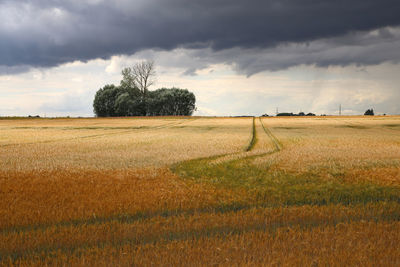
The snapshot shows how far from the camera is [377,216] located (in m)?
5.52

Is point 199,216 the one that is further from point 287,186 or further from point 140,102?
point 140,102

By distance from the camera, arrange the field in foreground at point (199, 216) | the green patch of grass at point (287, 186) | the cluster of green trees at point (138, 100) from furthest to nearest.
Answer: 1. the cluster of green trees at point (138, 100)
2. the green patch of grass at point (287, 186)
3. the field in foreground at point (199, 216)

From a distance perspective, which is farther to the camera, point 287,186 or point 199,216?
point 287,186

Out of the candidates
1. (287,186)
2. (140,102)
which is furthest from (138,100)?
(287,186)

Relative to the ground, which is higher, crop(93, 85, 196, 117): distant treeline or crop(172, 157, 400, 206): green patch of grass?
crop(93, 85, 196, 117): distant treeline

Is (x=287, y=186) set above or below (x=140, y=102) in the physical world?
below

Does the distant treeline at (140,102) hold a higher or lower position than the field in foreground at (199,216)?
higher

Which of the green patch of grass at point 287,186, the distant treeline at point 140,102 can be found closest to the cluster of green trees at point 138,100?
the distant treeline at point 140,102

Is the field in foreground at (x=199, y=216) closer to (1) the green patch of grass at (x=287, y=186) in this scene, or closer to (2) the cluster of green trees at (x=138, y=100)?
(1) the green patch of grass at (x=287, y=186)

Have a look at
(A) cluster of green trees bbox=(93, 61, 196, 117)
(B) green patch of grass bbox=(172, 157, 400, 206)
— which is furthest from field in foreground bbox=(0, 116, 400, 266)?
(A) cluster of green trees bbox=(93, 61, 196, 117)

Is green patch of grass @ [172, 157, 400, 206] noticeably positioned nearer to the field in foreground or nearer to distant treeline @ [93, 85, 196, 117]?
the field in foreground

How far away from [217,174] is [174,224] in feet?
15.0

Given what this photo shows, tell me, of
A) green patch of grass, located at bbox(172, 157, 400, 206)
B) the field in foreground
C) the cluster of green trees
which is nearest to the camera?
the field in foreground

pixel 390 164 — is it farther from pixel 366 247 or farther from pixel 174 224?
pixel 174 224
